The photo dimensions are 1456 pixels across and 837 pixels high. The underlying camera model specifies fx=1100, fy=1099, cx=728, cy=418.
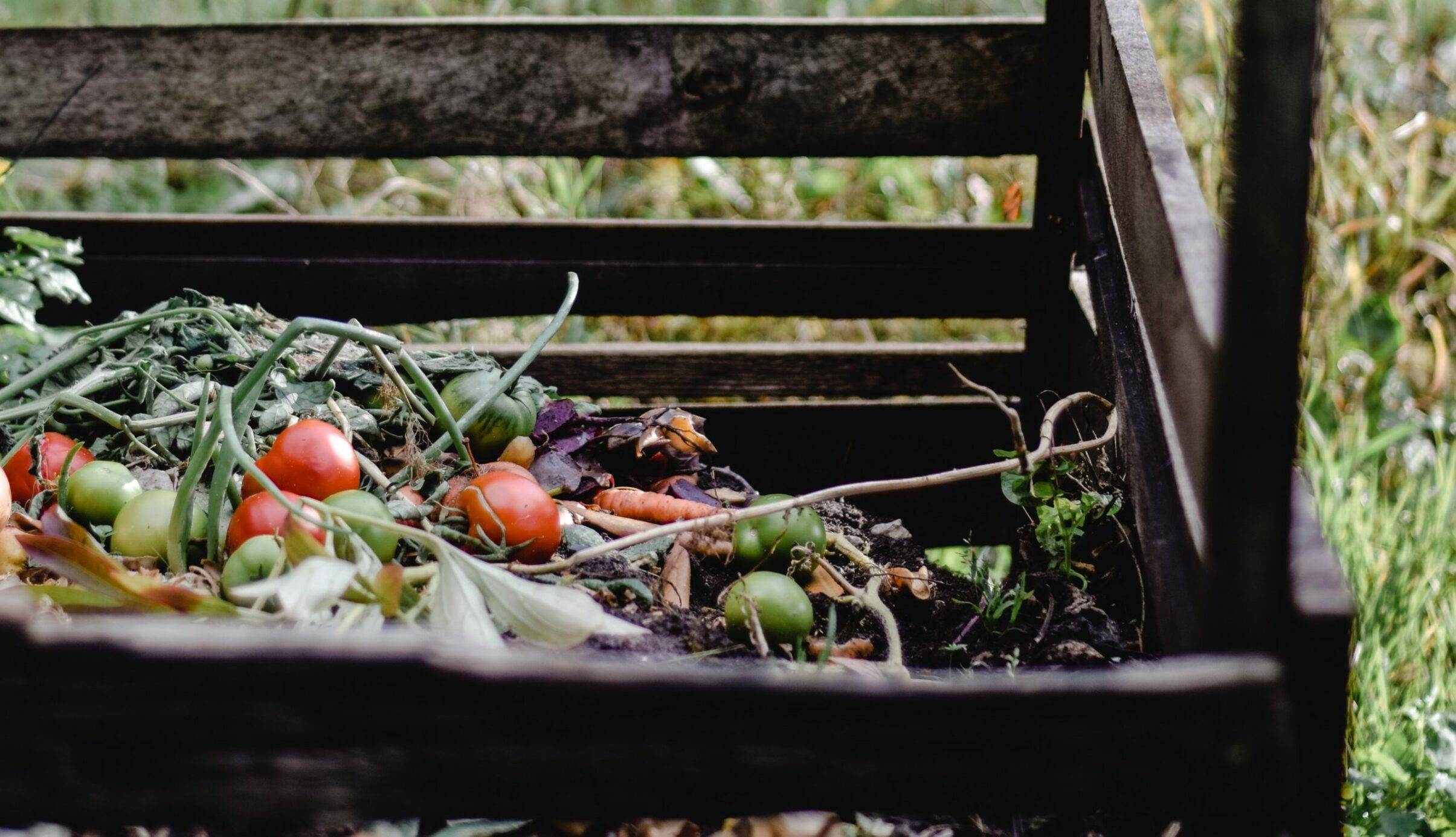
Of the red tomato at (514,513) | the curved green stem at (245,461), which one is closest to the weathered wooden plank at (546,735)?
the curved green stem at (245,461)

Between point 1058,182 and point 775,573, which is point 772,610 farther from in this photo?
point 1058,182

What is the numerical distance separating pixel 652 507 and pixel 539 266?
87 cm

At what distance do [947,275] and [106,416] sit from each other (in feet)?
5.10

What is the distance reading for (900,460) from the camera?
2398mm

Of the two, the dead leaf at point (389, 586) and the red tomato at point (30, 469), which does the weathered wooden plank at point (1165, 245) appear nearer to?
the dead leaf at point (389, 586)

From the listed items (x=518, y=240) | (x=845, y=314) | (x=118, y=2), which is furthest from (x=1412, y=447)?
(x=118, y=2)

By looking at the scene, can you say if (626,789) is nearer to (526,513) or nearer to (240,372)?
(526,513)

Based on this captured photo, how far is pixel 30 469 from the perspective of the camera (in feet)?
4.76

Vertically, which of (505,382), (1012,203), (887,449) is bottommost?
A: (887,449)

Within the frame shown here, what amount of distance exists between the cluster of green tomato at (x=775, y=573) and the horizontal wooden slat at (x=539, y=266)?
2.88 ft

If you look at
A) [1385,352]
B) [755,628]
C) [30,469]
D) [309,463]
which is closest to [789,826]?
[755,628]

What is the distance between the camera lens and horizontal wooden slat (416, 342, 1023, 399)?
2.33 m

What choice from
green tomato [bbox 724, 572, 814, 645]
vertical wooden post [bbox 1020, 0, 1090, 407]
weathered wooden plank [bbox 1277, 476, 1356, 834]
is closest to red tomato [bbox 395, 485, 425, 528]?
green tomato [bbox 724, 572, 814, 645]

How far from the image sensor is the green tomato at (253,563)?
115 centimetres
